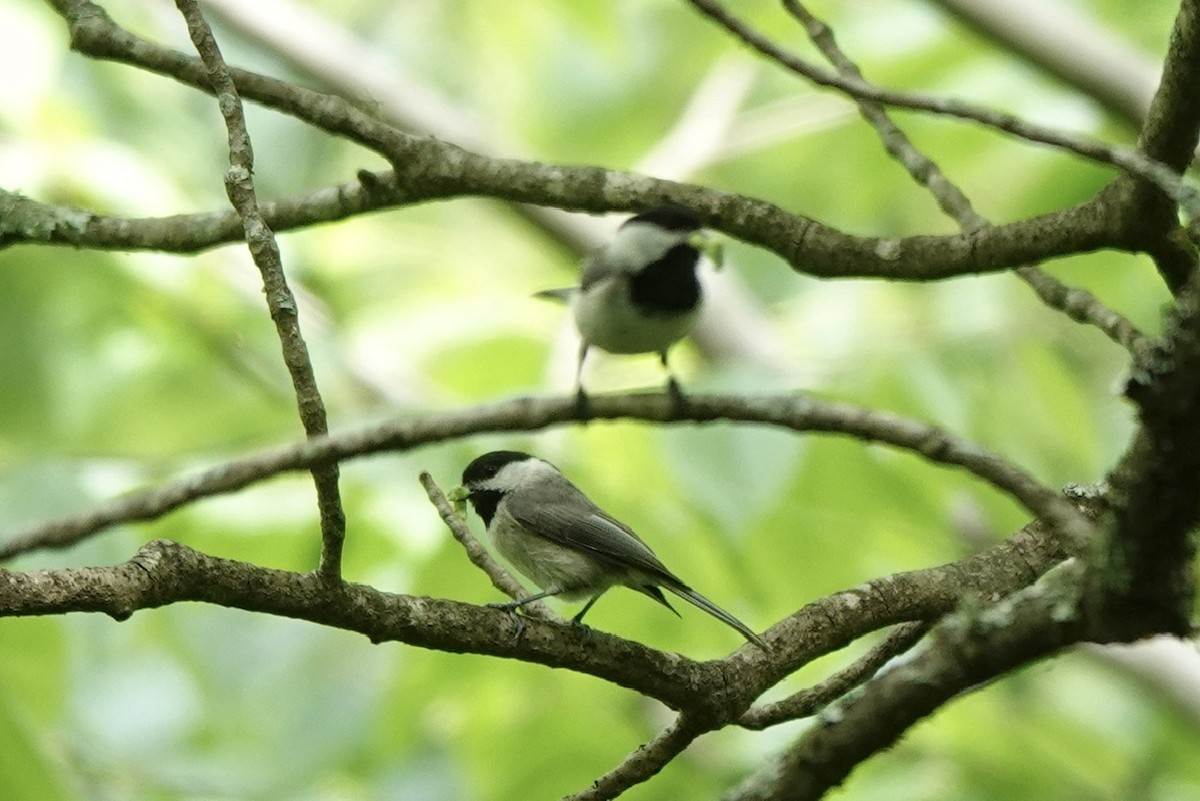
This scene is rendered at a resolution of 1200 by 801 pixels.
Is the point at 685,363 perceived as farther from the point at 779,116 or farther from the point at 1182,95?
the point at 1182,95

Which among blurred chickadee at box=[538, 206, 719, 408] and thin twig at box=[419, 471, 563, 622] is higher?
blurred chickadee at box=[538, 206, 719, 408]

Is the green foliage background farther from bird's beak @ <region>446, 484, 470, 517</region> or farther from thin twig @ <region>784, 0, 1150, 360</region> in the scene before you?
thin twig @ <region>784, 0, 1150, 360</region>

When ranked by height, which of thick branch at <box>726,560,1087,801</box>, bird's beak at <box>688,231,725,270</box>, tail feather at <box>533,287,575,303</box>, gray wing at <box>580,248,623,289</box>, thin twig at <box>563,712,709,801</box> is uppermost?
tail feather at <box>533,287,575,303</box>

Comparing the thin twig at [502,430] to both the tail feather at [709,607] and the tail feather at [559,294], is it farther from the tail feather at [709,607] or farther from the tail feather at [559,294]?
the tail feather at [559,294]

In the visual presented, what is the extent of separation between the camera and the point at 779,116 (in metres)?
6.17

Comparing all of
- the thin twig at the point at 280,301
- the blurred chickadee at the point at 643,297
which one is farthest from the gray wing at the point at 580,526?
the thin twig at the point at 280,301

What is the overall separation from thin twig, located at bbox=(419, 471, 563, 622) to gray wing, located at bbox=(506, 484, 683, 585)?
55 cm

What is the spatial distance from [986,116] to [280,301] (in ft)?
3.30

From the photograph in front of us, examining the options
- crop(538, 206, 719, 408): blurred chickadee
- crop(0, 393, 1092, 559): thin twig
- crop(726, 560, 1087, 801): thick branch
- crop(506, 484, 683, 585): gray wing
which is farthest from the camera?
crop(538, 206, 719, 408): blurred chickadee

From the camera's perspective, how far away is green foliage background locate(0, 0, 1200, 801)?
3.34 meters

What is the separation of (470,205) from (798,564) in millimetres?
5787

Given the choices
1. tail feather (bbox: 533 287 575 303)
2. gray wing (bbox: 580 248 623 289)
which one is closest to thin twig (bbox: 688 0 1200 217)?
gray wing (bbox: 580 248 623 289)

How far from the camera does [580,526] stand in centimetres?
309

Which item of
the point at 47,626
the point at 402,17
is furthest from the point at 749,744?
the point at 402,17
